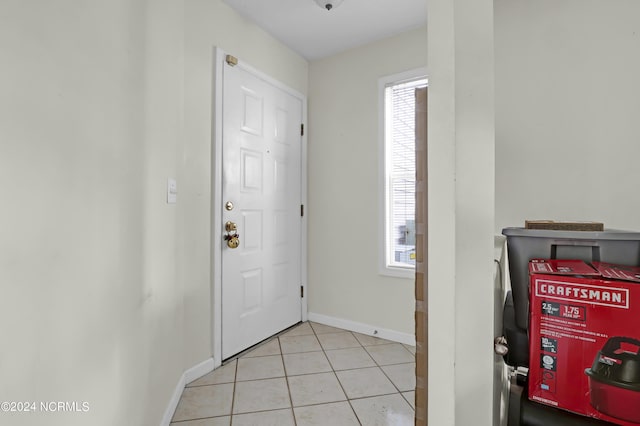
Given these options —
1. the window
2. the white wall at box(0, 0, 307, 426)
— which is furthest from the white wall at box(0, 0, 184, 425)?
the window

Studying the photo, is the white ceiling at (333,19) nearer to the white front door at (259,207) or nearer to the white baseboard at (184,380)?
the white front door at (259,207)

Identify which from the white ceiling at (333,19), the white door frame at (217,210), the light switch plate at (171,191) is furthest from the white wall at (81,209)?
the white ceiling at (333,19)

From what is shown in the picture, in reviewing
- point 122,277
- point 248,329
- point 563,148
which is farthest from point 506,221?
point 248,329

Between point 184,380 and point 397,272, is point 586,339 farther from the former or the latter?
point 184,380

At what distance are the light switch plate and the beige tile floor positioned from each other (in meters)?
1.15

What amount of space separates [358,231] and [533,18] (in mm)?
1828

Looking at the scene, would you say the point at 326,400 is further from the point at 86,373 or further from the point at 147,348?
the point at 86,373

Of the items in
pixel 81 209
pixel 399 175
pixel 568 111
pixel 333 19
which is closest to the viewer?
pixel 81 209

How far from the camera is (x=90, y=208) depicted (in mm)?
899

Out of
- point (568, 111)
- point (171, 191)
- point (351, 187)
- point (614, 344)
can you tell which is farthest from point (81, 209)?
point (351, 187)

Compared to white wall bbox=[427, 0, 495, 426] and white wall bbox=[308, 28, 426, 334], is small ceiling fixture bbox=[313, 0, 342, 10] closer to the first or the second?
white wall bbox=[308, 28, 426, 334]

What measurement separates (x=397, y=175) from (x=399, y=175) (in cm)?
2

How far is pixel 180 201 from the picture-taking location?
1.80 meters

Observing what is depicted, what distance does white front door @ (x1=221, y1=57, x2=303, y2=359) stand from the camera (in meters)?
2.21
